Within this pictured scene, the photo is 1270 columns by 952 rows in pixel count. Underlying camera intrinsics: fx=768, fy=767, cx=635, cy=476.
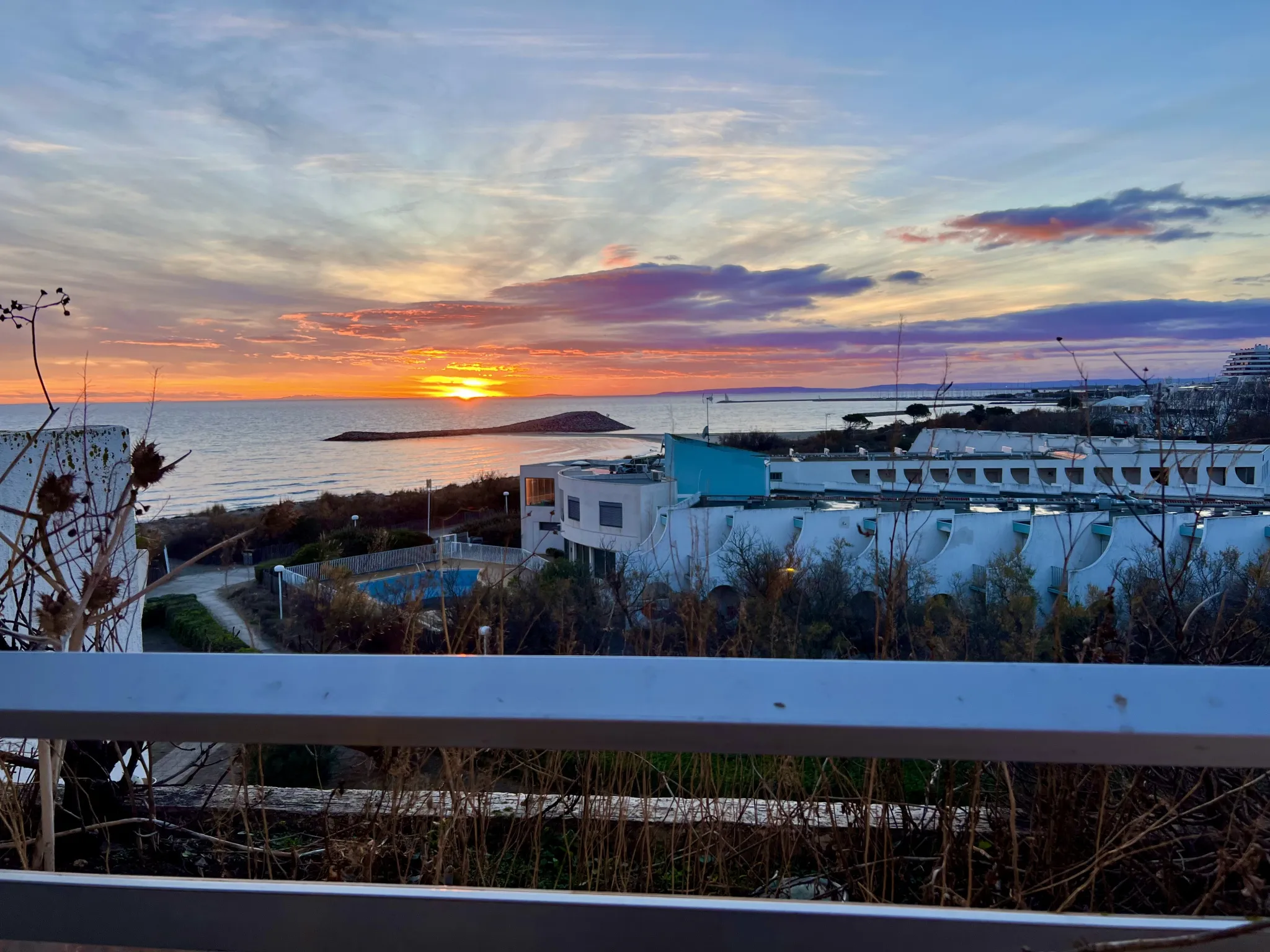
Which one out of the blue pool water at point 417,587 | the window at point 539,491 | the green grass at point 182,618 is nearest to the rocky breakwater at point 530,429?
the window at point 539,491

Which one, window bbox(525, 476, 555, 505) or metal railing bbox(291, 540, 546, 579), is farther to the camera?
window bbox(525, 476, 555, 505)

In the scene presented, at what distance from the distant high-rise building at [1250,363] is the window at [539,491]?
62.6 ft

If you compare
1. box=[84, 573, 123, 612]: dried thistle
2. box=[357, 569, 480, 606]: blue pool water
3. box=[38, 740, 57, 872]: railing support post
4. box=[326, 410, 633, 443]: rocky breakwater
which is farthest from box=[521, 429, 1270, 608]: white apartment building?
box=[326, 410, 633, 443]: rocky breakwater

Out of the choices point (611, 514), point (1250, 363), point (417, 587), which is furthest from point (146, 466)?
point (611, 514)

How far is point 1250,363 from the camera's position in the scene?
5066mm

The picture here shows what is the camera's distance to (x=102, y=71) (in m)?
3.71

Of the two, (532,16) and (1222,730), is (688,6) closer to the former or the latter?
(532,16)

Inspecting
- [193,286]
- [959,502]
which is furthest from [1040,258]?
[193,286]

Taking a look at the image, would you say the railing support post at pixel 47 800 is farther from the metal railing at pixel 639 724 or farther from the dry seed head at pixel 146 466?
the metal railing at pixel 639 724

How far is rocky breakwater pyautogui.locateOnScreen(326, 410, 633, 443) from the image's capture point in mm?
45125

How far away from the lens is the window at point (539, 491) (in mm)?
23500

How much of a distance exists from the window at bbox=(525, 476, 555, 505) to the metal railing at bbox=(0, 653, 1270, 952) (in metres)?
22.7

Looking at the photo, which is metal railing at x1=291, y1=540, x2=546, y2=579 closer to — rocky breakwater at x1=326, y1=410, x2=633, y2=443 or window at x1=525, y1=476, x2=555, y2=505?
window at x1=525, y1=476, x2=555, y2=505

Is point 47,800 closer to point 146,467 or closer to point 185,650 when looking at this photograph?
point 146,467
